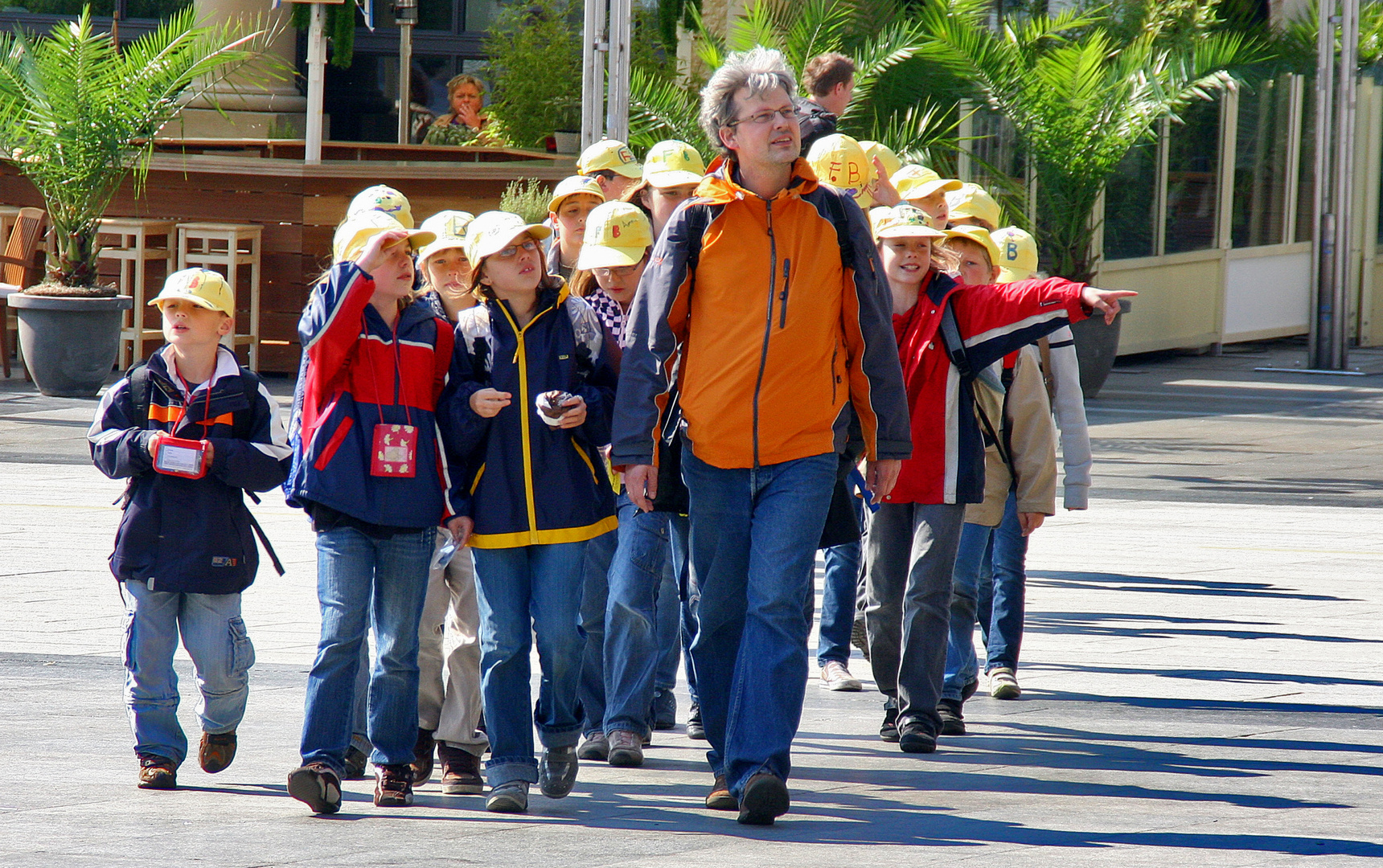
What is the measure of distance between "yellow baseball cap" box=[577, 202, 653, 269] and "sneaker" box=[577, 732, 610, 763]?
145 centimetres

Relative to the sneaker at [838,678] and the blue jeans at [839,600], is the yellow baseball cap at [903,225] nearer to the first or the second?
the blue jeans at [839,600]

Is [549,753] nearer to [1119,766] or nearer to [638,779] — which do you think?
[638,779]

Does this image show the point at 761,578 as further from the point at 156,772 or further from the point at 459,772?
the point at 156,772

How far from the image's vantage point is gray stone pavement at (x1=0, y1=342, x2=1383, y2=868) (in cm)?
477

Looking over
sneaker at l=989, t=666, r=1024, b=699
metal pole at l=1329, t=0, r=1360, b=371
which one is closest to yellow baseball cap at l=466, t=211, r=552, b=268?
sneaker at l=989, t=666, r=1024, b=699

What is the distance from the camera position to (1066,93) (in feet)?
56.4

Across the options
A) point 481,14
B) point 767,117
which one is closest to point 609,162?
point 767,117

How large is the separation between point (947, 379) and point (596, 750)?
1579mm

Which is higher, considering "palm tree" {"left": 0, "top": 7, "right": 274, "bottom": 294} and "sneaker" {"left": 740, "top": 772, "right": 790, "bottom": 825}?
"palm tree" {"left": 0, "top": 7, "right": 274, "bottom": 294}

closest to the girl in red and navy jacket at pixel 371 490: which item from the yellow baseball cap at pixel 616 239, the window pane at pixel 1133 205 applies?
the yellow baseball cap at pixel 616 239

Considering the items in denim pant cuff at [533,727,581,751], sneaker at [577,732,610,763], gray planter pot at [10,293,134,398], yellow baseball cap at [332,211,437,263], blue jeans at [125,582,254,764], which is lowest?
sneaker at [577,732,610,763]

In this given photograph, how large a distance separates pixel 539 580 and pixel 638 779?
0.80 meters

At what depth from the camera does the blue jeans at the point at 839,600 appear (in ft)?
22.2

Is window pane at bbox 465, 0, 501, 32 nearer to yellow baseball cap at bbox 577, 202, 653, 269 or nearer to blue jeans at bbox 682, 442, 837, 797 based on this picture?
yellow baseball cap at bbox 577, 202, 653, 269
